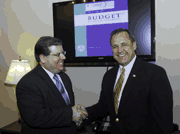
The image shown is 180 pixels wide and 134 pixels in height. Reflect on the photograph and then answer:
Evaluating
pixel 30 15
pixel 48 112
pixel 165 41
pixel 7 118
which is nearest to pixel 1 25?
pixel 30 15

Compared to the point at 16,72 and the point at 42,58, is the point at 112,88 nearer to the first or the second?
the point at 42,58

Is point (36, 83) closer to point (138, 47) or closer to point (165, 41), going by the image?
point (138, 47)

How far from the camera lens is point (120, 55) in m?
1.60

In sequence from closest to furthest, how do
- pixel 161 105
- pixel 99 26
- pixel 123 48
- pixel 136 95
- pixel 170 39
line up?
1. pixel 161 105
2. pixel 136 95
3. pixel 123 48
4. pixel 170 39
5. pixel 99 26

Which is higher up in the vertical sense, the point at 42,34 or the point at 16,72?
the point at 42,34

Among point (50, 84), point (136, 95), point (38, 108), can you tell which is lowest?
point (38, 108)

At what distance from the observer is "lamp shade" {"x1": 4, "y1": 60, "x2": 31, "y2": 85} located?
2.28 meters

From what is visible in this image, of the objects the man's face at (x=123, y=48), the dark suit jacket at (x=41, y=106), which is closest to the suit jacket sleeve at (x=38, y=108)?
the dark suit jacket at (x=41, y=106)

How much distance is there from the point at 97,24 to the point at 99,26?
0.04m

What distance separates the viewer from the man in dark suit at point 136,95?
1351 millimetres

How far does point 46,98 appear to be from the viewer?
1.49 m

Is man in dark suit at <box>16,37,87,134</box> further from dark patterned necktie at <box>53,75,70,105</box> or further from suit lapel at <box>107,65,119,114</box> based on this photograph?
suit lapel at <box>107,65,119,114</box>

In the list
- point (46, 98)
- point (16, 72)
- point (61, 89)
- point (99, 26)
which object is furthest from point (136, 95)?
point (16, 72)

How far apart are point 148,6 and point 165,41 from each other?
1.72 ft
